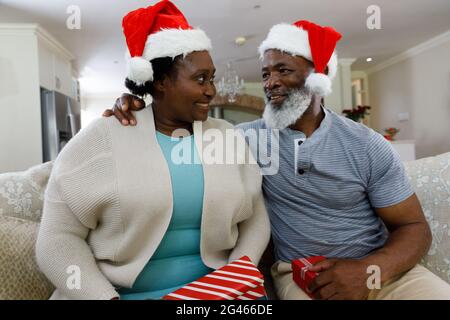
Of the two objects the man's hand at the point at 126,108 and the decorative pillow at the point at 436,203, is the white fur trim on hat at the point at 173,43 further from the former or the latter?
the decorative pillow at the point at 436,203

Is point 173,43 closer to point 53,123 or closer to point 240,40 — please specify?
Result: point 53,123

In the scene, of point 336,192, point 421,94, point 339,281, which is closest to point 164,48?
point 336,192

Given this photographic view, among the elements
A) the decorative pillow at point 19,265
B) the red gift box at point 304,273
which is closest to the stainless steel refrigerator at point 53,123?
the decorative pillow at point 19,265

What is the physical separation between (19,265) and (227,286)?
0.56 m

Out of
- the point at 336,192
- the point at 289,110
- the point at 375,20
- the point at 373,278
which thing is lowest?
the point at 373,278

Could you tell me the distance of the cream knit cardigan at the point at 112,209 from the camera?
0.88 metres

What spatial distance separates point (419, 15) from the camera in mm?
3836

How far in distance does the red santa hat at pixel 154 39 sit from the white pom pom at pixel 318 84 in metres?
0.42

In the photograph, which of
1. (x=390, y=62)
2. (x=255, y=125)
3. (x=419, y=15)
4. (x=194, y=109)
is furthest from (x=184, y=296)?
(x=390, y=62)

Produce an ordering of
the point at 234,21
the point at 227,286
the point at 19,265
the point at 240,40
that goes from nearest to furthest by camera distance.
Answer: the point at 227,286, the point at 19,265, the point at 234,21, the point at 240,40

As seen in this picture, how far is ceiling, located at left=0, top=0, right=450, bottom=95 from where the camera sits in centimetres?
324

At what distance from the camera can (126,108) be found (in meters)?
1.02
